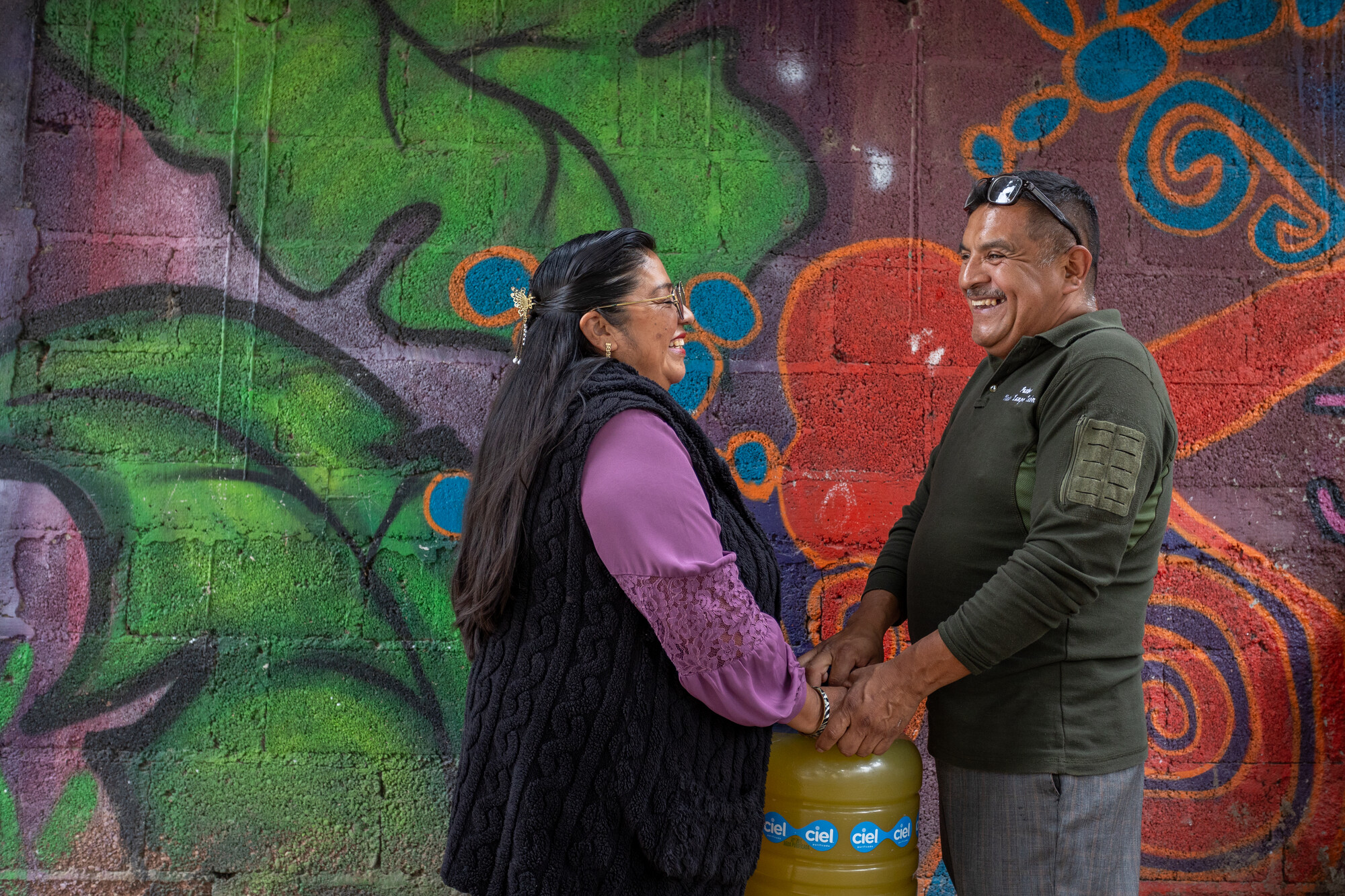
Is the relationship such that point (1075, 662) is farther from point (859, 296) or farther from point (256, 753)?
point (256, 753)

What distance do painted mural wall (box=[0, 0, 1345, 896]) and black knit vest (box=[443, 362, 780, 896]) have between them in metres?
1.41

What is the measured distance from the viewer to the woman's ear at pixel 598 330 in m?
1.93

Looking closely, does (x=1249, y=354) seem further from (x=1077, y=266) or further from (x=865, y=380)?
(x=1077, y=266)

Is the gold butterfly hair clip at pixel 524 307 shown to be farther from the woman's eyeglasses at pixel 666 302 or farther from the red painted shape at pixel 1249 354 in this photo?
the red painted shape at pixel 1249 354

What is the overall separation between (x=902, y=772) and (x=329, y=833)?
6.59 ft

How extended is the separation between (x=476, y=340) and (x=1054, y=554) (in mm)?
2045

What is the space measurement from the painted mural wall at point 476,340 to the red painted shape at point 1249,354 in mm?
13

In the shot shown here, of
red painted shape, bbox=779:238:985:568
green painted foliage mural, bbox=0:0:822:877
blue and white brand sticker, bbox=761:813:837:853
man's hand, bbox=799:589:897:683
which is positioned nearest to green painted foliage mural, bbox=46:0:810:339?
green painted foliage mural, bbox=0:0:822:877

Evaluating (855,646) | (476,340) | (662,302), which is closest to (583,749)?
(855,646)

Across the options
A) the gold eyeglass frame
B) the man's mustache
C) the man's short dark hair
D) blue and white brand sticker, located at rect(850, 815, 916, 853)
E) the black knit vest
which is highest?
the man's short dark hair

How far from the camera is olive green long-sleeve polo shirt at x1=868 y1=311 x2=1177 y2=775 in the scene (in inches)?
69.1

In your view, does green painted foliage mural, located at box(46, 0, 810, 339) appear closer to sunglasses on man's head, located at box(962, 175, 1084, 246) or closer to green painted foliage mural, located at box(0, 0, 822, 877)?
green painted foliage mural, located at box(0, 0, 822, 877)

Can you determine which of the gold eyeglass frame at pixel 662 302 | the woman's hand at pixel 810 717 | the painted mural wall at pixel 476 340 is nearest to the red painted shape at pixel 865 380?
the painted mural wall at pixel 476 340

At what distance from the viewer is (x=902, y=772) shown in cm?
202
